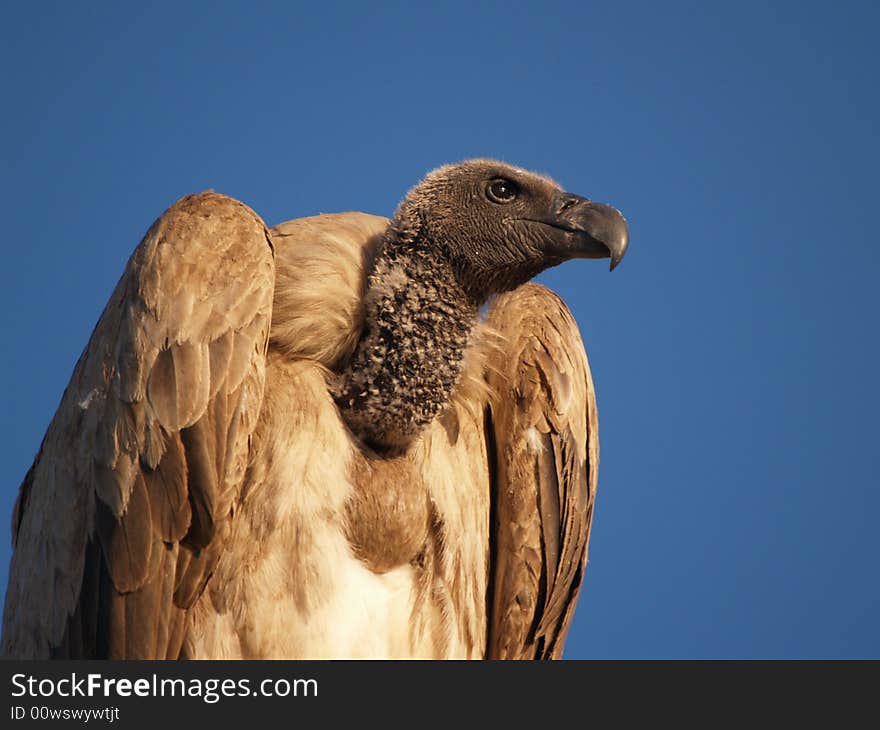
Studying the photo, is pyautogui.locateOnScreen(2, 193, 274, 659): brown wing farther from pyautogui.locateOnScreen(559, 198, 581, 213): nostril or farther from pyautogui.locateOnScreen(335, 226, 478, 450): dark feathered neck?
pyautogui.locateOnScreen(559, 198, 581, 213): nostril

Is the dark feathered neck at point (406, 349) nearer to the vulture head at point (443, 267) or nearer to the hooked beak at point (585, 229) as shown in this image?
the vulture head at point (443, 267)

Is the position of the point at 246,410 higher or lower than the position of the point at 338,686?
higher

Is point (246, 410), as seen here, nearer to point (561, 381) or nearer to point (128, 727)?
point (128, 727)

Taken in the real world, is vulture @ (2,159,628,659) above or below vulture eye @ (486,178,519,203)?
below

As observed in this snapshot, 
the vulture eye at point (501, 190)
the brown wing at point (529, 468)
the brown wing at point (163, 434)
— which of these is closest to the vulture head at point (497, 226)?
the vulture eye at point (501, 190)

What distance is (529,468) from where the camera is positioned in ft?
19.8

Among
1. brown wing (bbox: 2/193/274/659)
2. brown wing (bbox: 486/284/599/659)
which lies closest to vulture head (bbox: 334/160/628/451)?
brown wing (bbox: 486/284/599/659)

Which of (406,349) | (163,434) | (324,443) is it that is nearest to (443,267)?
(406,349)

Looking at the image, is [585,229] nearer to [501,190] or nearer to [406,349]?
[501,190]

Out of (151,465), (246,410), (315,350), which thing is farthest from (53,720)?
(315,350)

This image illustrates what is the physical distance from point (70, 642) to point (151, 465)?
824mm

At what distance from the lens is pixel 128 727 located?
4863 mm

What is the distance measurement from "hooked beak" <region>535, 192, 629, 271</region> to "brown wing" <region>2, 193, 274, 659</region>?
1.21m

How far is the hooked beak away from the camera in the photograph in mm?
5391
